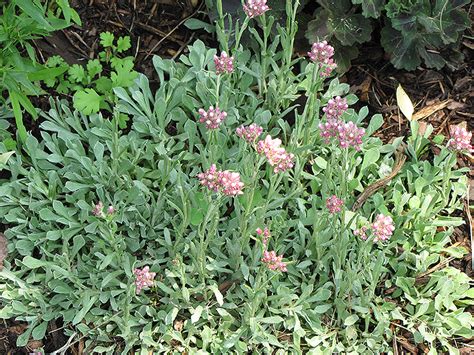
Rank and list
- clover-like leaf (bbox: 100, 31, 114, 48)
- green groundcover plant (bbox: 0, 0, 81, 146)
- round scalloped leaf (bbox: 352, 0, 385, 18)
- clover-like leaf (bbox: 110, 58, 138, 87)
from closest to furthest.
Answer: green groundcover plant (bbox: 0, 0, 81, 146) < round scalloped leaf (bbox: 352, 0, 385, 18) < clover-like leaf (bbox: 110, 58, 138, 87) < clover-like leaf (bbox: 100, 31, 114, 48)

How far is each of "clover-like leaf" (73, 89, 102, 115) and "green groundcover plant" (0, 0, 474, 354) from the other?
0.03 m

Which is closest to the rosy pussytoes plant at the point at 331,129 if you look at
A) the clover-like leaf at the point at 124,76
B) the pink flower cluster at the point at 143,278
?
the pink flower cluster at the point at 143,278

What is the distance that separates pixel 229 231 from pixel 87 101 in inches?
33.1

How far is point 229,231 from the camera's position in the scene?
2.53 metres

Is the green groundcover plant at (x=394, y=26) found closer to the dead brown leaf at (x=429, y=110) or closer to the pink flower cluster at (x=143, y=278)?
the dead brown leaf at (x=429, y=110)

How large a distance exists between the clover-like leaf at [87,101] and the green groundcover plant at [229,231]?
32 mm

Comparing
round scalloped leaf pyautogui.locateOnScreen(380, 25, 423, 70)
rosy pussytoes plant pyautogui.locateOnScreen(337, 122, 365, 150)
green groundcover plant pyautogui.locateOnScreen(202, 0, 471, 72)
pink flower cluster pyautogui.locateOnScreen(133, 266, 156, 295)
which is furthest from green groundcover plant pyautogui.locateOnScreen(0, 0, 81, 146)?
round scalloped leaf pyautogui.locateOnScreen(380, 25, 423, 70)

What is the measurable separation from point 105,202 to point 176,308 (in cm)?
53

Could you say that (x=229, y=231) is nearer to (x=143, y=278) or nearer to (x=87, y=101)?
(x=143, y=278)

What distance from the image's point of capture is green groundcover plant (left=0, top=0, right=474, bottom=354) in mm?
2383

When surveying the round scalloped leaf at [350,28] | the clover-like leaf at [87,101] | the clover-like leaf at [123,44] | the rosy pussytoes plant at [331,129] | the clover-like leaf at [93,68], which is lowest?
the clover-like leaf at [87,101]

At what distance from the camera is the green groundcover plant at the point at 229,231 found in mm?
2383

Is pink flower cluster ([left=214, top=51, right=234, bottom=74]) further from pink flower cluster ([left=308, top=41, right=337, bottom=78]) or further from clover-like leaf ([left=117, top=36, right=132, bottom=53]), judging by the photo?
clover-like leaf ([left=117, top=36, right=132, bottom=53])

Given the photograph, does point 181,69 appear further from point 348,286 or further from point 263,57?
point 348,286
